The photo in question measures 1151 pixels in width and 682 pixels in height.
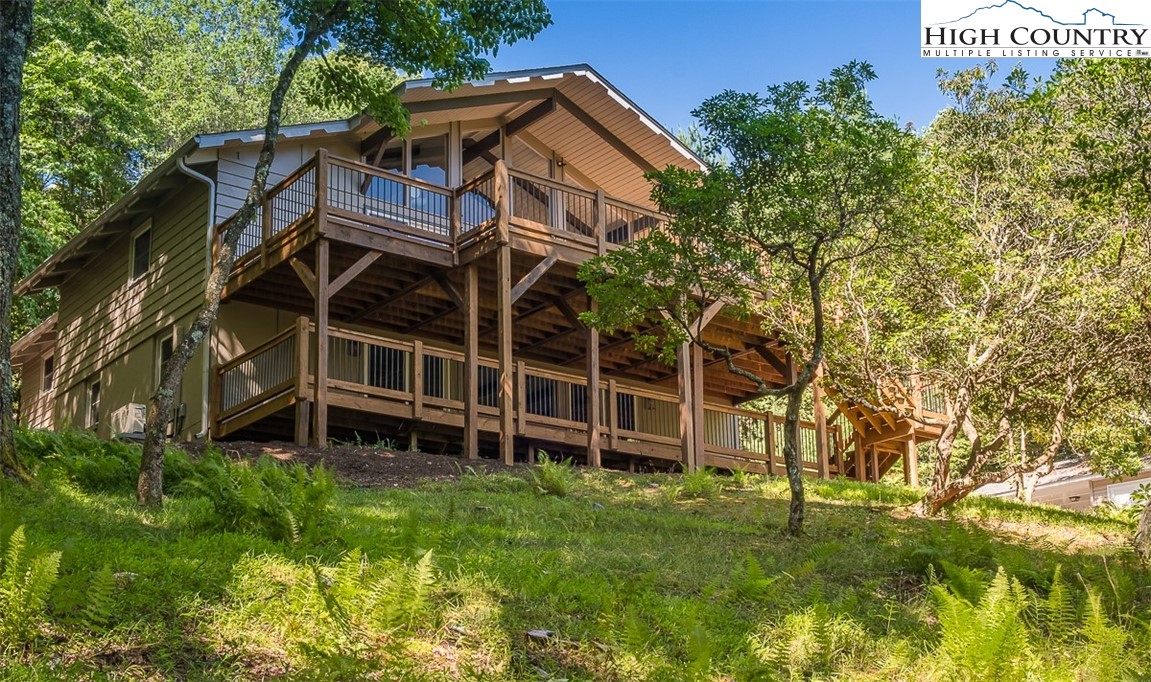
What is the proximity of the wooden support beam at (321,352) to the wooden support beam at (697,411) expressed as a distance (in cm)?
621

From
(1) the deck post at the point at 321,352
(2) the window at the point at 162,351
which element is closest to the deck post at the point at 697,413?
(1) the deck post at the point at 321,352

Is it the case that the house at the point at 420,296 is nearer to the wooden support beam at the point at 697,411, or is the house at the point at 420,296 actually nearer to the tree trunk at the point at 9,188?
the wooden support beam at the point at 697,411

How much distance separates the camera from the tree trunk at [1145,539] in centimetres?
1029

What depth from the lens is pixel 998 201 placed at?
13656mm

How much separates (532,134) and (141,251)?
26.3 ft

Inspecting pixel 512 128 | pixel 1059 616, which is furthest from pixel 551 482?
pixel 512 128

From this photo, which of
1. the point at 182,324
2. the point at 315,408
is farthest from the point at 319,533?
the point at 182,324

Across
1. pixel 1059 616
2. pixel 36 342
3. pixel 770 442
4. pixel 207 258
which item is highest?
pixel 207 258

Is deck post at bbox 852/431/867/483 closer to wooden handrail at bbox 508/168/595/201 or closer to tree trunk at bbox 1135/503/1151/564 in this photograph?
wooden handrail at bbox 508/168/595/201

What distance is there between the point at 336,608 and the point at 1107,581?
19.6 ft

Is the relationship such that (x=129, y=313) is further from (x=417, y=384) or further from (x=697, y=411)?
(x=697, y=411)

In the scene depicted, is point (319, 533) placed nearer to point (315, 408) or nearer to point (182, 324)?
point (315, 408)

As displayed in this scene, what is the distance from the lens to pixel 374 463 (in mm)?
14508

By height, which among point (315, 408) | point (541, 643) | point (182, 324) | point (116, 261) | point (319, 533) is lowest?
point (541, 643)
